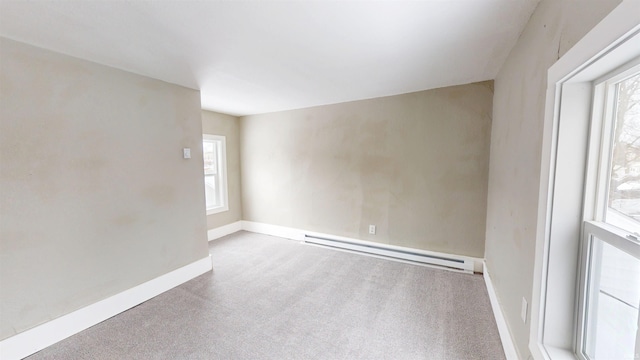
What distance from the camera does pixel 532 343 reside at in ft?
3.85

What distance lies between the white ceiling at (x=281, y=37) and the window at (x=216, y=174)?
166 cm

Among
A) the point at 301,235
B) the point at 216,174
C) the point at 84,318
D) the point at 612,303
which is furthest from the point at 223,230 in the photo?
the point at 612,303

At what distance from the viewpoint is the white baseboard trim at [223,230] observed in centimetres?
395

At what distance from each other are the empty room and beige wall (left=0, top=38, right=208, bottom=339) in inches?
0.5

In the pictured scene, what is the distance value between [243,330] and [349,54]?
2.31 metres

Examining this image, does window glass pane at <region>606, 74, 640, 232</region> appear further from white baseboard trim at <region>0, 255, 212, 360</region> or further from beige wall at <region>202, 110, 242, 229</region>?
beige wall at <region>202, 110, 242, 229</region>

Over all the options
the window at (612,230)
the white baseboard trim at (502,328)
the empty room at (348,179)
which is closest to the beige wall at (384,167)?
the empty room at (348,179)

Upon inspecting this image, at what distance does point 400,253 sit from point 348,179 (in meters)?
1.21

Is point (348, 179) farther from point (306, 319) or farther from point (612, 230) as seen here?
point (612, 230)

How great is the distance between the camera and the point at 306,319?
1971 millimetres

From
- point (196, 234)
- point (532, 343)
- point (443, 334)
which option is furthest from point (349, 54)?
point (196, 234)

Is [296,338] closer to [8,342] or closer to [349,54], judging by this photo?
[8,342]

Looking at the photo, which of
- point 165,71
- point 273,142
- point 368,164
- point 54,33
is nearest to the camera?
point 54,33

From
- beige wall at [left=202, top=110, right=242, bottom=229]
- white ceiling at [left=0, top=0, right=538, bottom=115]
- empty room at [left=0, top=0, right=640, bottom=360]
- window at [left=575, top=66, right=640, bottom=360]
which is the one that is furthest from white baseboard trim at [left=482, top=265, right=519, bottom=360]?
beige wall at [left=202, top=110, right=242, bottom=229]
